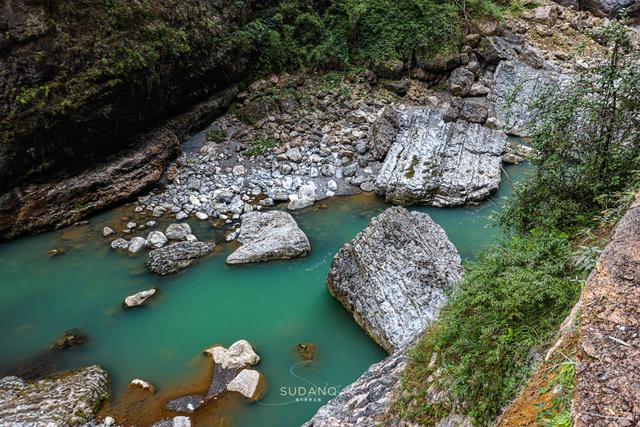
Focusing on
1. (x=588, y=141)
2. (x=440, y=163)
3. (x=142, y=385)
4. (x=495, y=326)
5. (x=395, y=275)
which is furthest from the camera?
(x=440, y=163)

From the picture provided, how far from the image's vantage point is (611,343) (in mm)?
2207

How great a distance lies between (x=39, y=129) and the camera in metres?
9.90

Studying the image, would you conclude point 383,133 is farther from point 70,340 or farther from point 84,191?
point 70,340

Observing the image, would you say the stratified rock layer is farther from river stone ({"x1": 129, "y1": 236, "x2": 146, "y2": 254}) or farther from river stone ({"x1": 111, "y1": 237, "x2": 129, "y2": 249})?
river stone ({"x1": 111, "y1": 237, "x2": 129, "y2": 249})

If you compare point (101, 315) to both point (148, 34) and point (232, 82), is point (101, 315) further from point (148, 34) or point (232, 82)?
point (232, 82)

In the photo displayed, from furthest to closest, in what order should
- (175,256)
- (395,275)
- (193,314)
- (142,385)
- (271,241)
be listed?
(271,241), (175,256), (193,314), (395,275), (142,385)

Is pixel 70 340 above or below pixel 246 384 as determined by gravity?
below

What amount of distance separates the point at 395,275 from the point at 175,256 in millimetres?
5138

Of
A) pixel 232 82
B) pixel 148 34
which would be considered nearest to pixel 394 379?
pixel 148 34

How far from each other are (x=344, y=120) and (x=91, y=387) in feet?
37.4

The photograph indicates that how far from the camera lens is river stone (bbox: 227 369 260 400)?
662 cm

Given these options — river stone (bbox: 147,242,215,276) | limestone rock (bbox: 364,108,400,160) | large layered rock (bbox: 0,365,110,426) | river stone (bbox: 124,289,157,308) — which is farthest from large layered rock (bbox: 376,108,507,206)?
large layered rock (bbox: 0,365,110,426)

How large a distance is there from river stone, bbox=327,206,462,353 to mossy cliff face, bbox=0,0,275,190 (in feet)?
24.9

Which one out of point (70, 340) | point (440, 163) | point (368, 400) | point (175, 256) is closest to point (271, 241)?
point (175, 256)
